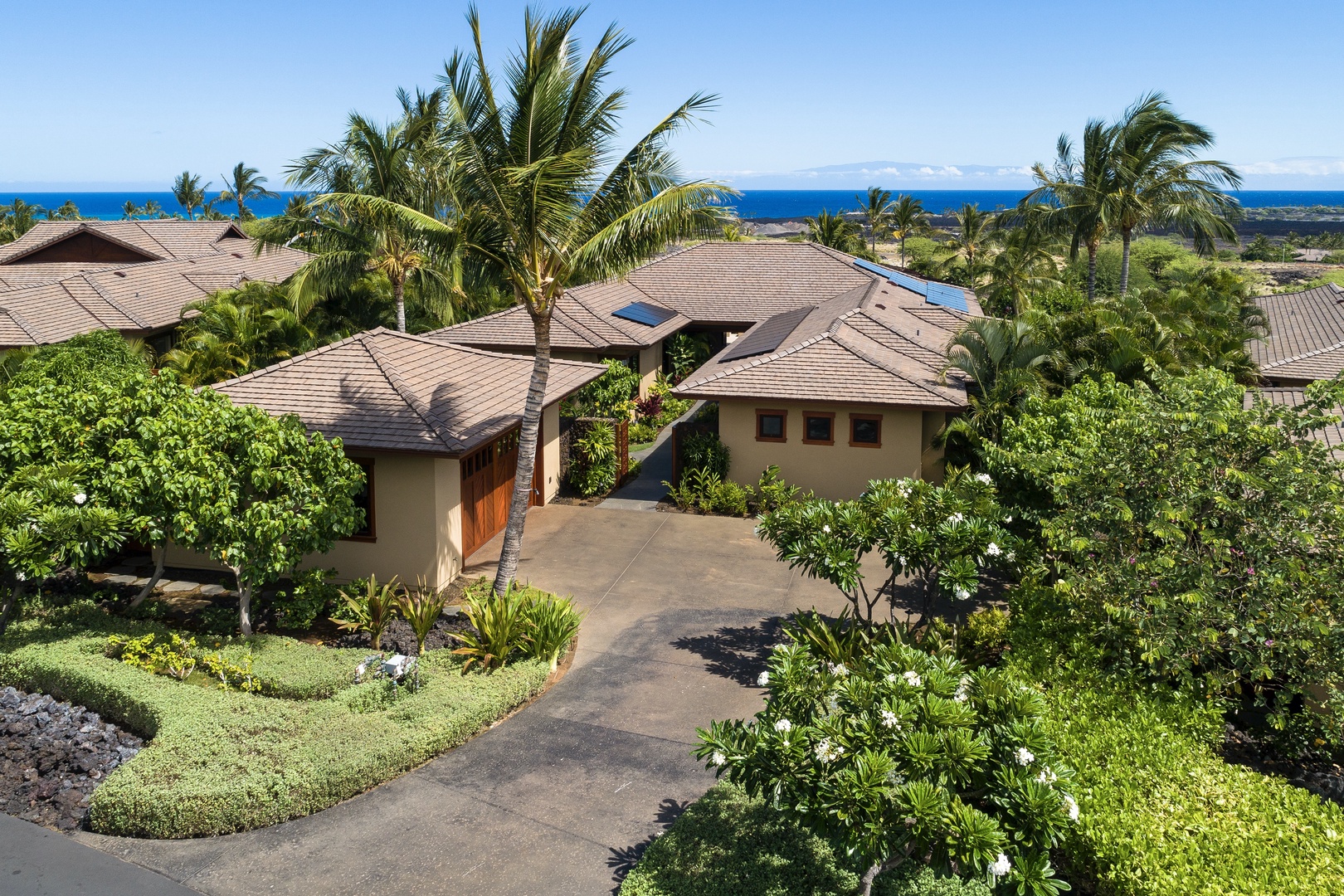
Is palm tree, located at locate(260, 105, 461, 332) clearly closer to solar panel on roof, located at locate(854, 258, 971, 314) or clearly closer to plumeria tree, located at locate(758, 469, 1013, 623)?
plumeria tree, located at locate(758, 469, 1013, 623)

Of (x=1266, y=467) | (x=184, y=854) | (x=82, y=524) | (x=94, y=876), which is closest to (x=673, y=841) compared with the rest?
(x=184, y=854)

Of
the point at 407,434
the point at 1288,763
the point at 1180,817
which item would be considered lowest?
the point at 1288,763

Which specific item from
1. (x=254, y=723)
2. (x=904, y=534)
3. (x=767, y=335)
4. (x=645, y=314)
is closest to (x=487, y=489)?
(x=254, y=723)

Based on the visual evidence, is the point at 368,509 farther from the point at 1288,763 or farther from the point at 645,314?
the point at 645,314

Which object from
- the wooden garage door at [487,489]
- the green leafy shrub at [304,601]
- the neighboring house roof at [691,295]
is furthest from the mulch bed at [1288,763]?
the neighboring house roof at [691,295]

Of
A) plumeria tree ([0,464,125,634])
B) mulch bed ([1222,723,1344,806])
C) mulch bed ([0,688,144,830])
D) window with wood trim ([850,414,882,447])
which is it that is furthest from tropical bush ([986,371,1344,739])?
plumeria tree ([0,464,125,634])
